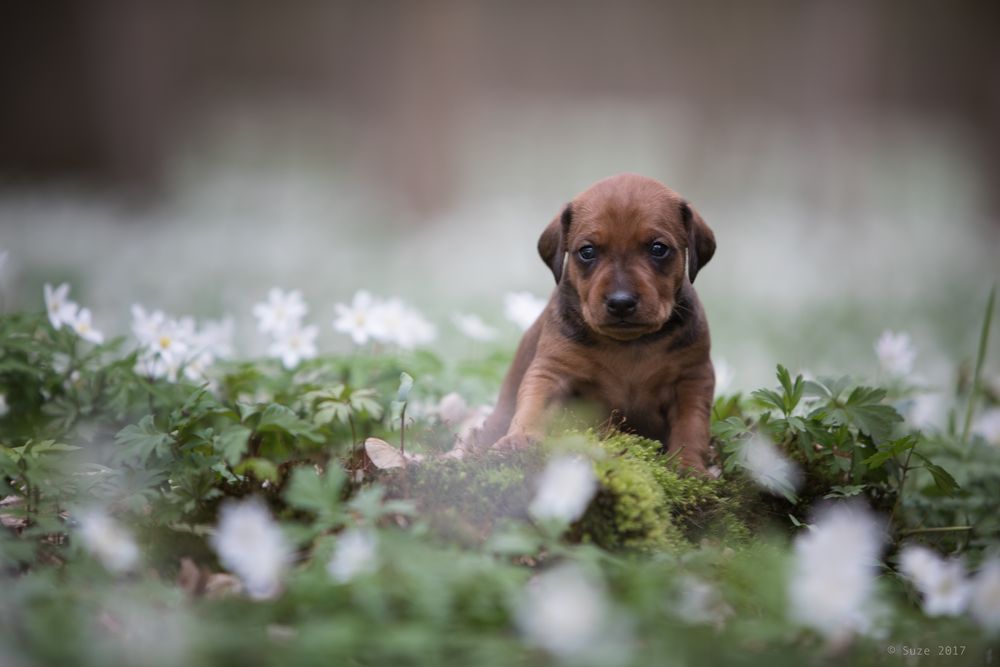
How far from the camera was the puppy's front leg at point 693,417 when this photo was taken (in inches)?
125

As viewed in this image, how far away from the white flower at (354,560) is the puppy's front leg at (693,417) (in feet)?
4.64

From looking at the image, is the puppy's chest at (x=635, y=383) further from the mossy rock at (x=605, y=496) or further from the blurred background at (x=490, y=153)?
the blurred background at (x=490, y=153)

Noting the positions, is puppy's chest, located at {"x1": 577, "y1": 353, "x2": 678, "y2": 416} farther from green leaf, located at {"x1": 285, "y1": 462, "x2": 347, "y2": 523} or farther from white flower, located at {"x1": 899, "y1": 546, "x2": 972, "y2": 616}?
green leaf, located at {"x1": 285, "y1": 462, "x2": 347, "y2": 523}

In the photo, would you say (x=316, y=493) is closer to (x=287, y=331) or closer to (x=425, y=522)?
(x=425, y=522)

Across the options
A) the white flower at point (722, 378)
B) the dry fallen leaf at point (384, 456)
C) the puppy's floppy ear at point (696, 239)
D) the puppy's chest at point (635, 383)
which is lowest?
the dry fallen leaf at point (384, 456)

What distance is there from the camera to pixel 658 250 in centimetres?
325

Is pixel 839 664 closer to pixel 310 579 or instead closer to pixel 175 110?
pixel 310 579

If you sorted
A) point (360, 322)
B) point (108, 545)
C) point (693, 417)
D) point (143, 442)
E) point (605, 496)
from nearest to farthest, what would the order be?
point (108, 545), point (605, 496), point (143, 442), point (693, 417), point (360, 322)

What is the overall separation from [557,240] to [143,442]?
5.29 feet

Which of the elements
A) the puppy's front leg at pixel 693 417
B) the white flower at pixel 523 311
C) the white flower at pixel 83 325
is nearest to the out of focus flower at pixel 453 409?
the white flower at pixel 523 311

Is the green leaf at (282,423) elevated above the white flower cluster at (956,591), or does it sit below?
above

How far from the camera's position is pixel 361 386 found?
12.6ft

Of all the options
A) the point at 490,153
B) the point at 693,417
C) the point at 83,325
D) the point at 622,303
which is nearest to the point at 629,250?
the point at 622,303

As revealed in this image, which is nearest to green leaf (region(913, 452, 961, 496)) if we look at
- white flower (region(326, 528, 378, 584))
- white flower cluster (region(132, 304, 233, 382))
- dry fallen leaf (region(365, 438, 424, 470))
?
dry fallen leaf (region(365, 438, 424, 470))
